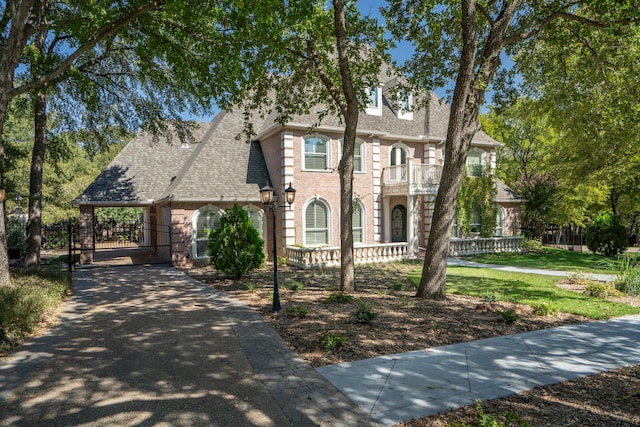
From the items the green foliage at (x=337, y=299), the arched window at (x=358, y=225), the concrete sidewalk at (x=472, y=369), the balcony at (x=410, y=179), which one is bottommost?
the concrete sidewalk at (x=472, y=369)

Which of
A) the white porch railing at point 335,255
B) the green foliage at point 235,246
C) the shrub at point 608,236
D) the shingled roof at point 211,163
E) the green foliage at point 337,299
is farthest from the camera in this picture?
the shrub at point 608,236

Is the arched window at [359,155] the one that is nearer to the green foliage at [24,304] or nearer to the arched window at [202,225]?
the arched window at [202,225]

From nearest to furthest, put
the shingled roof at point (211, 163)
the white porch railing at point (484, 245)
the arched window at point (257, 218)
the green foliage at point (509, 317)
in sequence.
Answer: the green foliage at point (509, 317)
the shingled roof at point (211, 163)
the arched window at point (257, 218)
the white porch railing at point (484, 245)

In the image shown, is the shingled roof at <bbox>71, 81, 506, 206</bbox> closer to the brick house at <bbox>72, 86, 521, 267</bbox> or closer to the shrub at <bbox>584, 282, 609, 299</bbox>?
the brick house at <bbox>72, 86, 521, 267</bbox>

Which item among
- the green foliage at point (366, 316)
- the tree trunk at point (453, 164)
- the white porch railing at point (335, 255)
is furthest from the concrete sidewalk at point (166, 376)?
the white porch railing at point (335, 255)

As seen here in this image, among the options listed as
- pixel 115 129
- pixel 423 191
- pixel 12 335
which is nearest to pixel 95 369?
pixel 12 335

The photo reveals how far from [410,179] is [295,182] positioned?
6207 millimetres

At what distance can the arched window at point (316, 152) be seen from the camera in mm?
18047

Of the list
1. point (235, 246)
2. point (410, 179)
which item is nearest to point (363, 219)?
point (410, 179)

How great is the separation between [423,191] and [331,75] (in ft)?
33.0

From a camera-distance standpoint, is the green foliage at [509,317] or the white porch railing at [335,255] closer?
the green foliage at [509,317]

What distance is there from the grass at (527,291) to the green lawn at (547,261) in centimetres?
298

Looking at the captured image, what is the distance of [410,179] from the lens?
19.1 meters

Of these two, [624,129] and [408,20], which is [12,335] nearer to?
[408,20]
